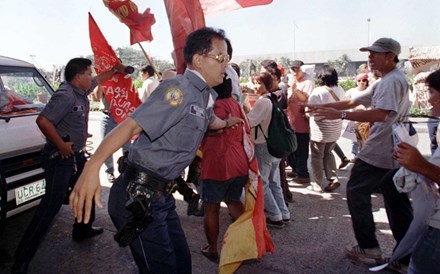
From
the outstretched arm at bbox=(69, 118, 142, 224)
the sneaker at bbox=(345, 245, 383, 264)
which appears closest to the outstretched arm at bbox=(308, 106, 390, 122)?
the sneaker at bbox=(345, 245, 383, 264)

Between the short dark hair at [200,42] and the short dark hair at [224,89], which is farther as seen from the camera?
the short dark hair at [224,89]

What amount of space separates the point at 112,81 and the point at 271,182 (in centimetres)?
218

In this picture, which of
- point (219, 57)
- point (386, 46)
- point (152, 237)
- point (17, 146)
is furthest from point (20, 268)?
point (386, 46)

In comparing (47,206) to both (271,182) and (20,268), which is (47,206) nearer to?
(20,268)

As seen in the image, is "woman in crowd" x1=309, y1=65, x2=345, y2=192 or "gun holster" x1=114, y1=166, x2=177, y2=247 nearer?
"gun holster" x1=114, y1=166, x2=177, y2=247

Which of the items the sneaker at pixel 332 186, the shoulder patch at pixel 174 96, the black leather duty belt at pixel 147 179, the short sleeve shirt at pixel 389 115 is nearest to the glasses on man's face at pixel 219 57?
the shoulder patch at pixel 174 96

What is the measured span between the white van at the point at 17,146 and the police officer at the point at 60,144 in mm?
295

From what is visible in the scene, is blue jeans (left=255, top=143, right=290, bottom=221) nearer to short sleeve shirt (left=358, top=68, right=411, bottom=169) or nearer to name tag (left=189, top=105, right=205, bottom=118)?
short sleeve shirt (left=358, top=68, right=411, bottom=169)

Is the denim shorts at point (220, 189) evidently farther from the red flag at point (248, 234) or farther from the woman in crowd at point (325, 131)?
the woman in crowd at point (325, 131)

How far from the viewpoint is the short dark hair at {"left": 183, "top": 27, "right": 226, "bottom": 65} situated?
6.32ft

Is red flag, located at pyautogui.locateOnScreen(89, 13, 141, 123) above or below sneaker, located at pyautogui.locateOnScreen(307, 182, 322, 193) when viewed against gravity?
above

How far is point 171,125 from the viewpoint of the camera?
177 cm

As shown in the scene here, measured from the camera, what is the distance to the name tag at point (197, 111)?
1843 millimetres

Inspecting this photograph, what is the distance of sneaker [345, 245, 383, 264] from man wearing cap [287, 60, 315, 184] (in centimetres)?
233
